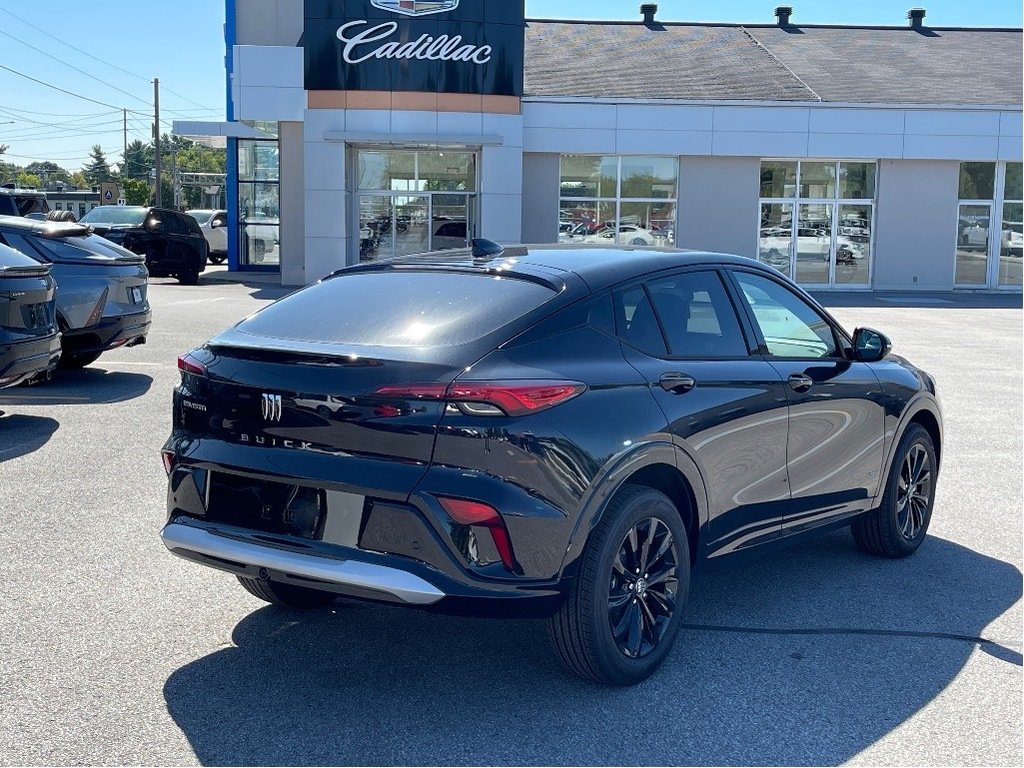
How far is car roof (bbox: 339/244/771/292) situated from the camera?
4.66 m

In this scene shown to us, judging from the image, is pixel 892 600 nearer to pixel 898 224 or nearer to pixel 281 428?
pixel 281 428

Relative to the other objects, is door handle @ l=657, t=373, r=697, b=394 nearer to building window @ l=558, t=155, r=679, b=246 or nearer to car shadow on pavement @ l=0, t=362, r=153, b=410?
car shadow on pavement @ l=0, t=362, r=153, b=410

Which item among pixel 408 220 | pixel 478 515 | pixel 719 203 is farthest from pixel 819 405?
pixel 719 203

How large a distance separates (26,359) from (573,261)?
590 cm

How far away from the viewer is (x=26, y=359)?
29.8 ft

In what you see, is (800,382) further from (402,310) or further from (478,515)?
(478,515)

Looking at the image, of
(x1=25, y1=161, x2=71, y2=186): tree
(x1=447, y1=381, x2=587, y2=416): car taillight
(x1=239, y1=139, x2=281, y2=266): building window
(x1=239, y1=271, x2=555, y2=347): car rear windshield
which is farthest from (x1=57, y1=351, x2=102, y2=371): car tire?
(x1=25, y1=161, x2=71, y2=186): tree

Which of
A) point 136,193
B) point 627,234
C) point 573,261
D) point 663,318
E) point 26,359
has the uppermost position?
point 136,193

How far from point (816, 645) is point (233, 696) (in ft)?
7.84

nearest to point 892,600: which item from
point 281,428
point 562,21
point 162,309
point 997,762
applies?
point 997,762

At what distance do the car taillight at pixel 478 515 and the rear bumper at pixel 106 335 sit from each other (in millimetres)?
8545

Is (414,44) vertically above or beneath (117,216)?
above

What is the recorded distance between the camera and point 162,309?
1967 centimetres

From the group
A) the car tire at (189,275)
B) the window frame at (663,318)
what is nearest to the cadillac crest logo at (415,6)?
the car tire at (189,275)
